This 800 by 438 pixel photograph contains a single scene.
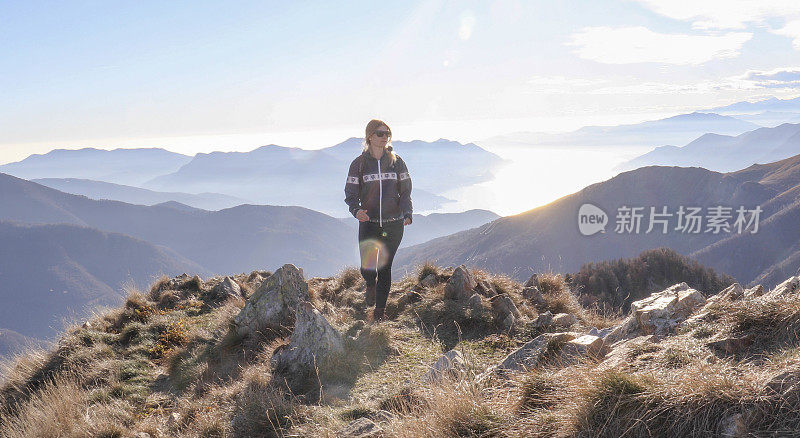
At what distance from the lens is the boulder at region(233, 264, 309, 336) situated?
22.0ft

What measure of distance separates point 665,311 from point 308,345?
419cm

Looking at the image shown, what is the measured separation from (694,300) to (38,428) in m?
7.34

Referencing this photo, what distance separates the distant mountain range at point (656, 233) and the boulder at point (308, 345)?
4199 inches

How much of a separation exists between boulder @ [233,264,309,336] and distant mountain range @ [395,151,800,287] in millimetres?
105467

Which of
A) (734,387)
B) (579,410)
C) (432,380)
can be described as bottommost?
(432,380)

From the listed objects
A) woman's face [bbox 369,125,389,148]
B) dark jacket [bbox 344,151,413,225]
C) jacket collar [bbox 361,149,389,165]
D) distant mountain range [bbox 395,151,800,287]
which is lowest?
distant mountain range [bbox 395,151,800,287]

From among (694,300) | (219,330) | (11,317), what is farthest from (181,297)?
(11,317)

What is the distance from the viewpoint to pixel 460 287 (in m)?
7.61

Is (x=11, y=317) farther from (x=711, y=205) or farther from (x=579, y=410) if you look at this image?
(x=711, y=205)

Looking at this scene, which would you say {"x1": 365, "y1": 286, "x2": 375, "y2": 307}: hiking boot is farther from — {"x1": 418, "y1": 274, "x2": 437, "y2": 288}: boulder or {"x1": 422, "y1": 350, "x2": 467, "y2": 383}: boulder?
{"x1": 422, "y1": 350, "x2": 467, "y2": 383}: boulder

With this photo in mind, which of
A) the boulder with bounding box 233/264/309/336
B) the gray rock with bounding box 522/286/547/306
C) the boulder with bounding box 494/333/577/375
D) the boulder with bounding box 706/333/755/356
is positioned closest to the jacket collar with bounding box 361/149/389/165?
the boulder with bounding box 233/264/309/336

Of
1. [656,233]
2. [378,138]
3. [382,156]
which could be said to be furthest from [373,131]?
[656,233]

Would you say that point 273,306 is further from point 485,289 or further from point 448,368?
point 485,289

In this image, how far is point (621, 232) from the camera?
13662 centimetres
